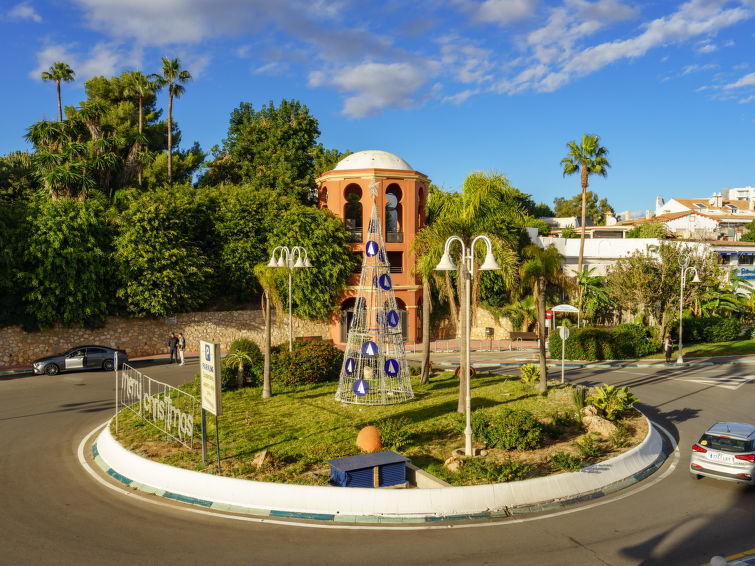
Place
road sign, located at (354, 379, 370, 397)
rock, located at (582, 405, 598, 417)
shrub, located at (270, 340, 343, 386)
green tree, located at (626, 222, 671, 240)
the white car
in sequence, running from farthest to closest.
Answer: green tree, located at (626, 222, 671, 240)
shrub, located at (270, 340, 343, 386)
road sign, located at (354, 379, 370, 397)
rock, located at (582, 405, 598, 417)
the white car

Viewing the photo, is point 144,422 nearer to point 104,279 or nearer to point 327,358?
point 327,358

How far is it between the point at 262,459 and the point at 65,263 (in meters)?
24.3

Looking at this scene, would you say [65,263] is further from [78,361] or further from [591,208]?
[591,208]

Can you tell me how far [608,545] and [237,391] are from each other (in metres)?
16.3

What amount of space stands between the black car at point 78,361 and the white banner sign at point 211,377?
18852 mm

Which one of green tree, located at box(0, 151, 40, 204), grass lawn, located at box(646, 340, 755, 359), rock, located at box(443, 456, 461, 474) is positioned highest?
green tree, located at box(0, 151, 40, 204)

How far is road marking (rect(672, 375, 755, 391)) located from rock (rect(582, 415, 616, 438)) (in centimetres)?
1258

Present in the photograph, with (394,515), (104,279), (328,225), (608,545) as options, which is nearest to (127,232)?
(104,279)

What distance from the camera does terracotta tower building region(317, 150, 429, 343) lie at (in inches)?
1567

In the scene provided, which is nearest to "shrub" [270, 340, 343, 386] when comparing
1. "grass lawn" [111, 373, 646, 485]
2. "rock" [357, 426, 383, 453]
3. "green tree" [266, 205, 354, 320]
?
"grass lawn" [111, 373, 646, 485]

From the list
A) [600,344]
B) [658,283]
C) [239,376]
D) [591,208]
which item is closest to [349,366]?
[239,376]

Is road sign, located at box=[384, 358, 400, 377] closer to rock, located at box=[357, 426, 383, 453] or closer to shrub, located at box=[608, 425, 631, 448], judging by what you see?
rock, located at box=[357, 426, 383, 453]

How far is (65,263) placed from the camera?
32594 mm

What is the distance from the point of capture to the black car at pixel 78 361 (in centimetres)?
2981
